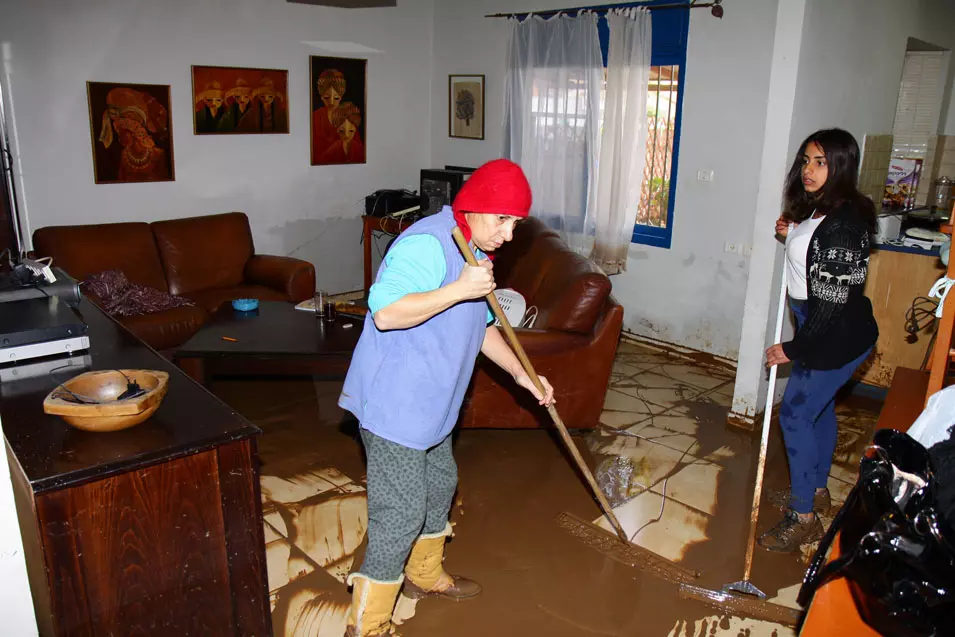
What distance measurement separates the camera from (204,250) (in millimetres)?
5191

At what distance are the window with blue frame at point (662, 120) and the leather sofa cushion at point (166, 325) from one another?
3.18m

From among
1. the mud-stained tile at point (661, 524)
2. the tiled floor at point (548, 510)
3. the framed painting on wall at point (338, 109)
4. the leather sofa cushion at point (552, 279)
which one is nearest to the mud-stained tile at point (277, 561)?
the tiled floor at point (548, 510)

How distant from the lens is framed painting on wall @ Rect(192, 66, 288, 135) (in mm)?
5402

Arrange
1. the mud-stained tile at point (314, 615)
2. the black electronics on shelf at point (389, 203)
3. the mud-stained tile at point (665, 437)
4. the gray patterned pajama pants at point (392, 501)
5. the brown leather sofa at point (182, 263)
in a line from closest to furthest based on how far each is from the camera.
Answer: the gray patterned pajama pants at point (392, 501) → the mud-stained tile at point (314, 615) → the mud-stained tile at point (665, 437) → the brown leather sofa at point (182, 263) → the black electronics on shelf at point (389, 203)

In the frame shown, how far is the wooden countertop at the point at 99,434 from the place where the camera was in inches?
65.1

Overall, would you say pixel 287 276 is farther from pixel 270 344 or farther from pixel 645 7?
pixel 645 7

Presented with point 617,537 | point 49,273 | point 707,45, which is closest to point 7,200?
point 49,273

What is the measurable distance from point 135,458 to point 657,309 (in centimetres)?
437

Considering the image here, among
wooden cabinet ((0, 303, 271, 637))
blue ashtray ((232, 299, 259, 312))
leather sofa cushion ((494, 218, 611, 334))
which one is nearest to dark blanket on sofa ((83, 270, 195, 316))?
blue ashtray ((232, 299, 259, 312))

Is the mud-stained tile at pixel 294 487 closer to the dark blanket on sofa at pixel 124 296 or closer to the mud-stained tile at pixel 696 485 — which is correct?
the mud-stained tile at pixel 696 485

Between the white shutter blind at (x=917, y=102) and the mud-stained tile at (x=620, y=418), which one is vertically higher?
the white shutter blind at (x=917, y=102)

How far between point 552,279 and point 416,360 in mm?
2134

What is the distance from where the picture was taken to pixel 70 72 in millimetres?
4793

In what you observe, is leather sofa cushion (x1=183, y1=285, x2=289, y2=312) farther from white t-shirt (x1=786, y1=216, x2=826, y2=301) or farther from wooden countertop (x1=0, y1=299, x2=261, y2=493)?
white t-shirt (x1=786, y1=216, x2=826, y2=301)
